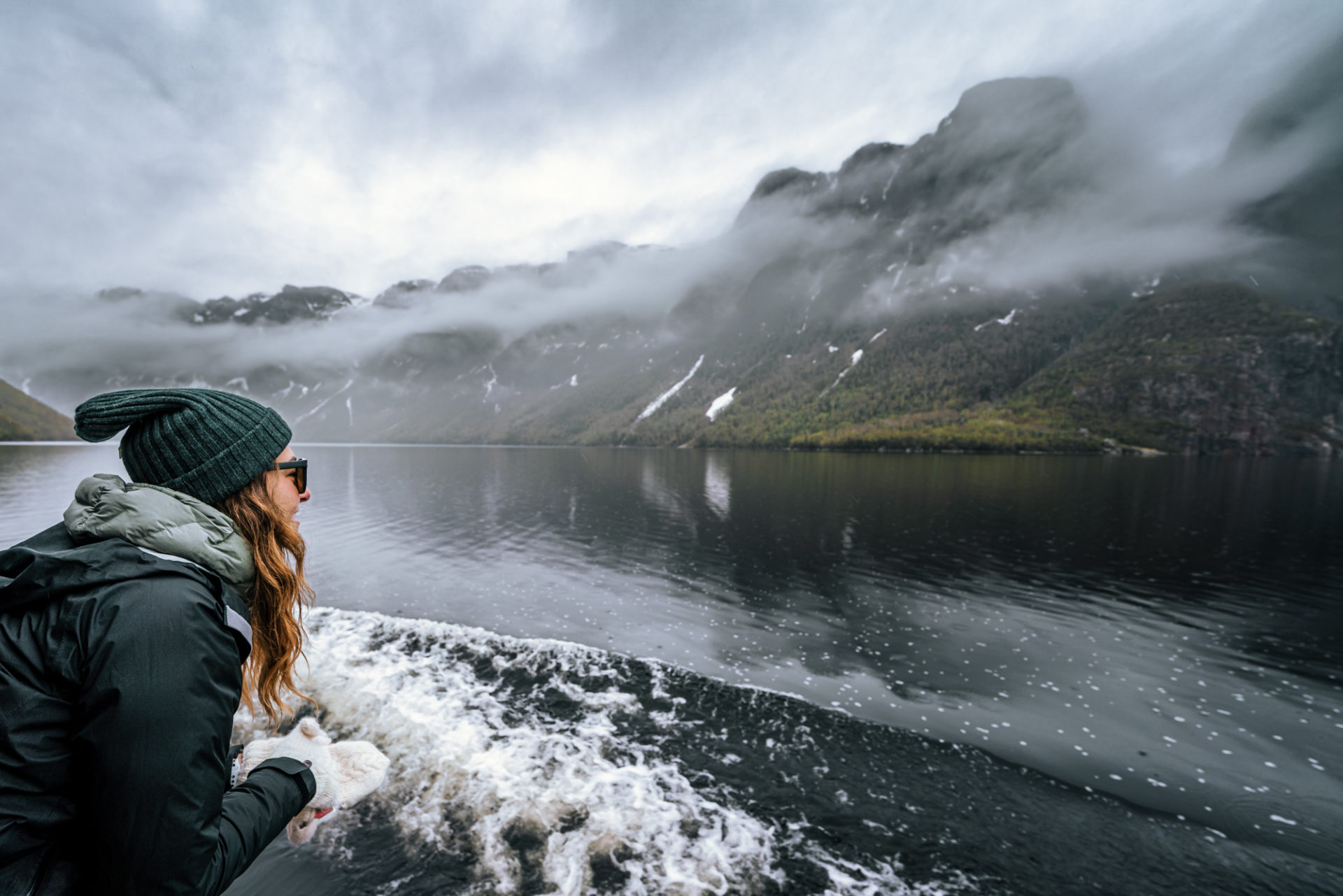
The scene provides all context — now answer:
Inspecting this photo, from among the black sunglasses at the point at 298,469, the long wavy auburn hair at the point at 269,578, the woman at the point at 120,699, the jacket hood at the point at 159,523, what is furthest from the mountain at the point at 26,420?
the woman at the point at 120,699

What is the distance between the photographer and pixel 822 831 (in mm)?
6508

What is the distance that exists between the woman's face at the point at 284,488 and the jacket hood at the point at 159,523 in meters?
0.33

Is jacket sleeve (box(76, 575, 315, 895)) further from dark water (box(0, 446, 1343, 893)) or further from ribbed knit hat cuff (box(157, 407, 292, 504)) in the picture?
dark water (box(0, 446, 1343, 893))

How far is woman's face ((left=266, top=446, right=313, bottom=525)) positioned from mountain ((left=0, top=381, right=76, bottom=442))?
7795 inches

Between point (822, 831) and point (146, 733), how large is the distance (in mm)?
7329

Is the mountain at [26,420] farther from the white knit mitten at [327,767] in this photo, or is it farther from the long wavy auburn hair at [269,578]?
the long wavy auburn hair at [269,578]

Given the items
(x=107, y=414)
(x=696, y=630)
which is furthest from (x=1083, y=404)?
(x=107, y=414)

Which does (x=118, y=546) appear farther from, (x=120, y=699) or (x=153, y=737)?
(x=153, y=737)

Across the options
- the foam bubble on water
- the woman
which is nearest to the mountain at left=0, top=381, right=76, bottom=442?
the foam bubble on water

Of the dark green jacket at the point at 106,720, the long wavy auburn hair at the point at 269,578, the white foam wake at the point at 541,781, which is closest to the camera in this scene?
→ the dark green jacket at the point at 106,720

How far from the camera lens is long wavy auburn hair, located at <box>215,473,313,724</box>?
92.0 inches

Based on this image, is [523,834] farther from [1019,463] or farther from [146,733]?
[1019,463]

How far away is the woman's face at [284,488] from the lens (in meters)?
2.50

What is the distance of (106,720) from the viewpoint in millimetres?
1483
